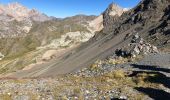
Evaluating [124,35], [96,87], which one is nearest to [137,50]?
[96,87]

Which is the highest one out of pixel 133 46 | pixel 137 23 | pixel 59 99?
pixel 137 23

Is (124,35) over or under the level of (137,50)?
over

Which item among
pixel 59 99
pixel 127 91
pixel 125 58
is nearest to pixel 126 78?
pixel 127 91

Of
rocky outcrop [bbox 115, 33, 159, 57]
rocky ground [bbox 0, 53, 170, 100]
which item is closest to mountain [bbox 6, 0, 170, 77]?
rocky outcrop [bbox 115, 33, 159, 57]

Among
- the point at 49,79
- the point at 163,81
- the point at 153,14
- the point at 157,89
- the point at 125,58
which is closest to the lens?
the point at 157,89

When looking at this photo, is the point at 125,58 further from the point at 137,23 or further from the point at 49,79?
the point at 137,23

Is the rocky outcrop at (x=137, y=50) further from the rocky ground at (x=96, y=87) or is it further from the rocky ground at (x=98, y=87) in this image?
the rocky ground at (x=96, y=87)

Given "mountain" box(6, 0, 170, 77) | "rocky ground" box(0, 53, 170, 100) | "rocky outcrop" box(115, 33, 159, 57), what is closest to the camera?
"rocky ground" box(0, 53, 170, 100)

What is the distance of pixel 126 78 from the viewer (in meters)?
38.9

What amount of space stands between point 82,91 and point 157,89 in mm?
6889

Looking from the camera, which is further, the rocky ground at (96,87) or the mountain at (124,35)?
the mountain at (124,35)

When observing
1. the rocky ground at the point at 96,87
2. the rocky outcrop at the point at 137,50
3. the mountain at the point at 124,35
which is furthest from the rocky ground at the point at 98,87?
the mountain at the point at 124,35

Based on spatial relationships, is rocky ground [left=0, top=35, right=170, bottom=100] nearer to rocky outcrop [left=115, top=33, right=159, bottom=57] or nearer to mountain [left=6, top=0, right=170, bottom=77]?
rocky outcrop [left=115, top=33, right=159, bottom=57]

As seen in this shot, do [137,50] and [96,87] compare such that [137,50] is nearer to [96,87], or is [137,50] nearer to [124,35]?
[96,87]
